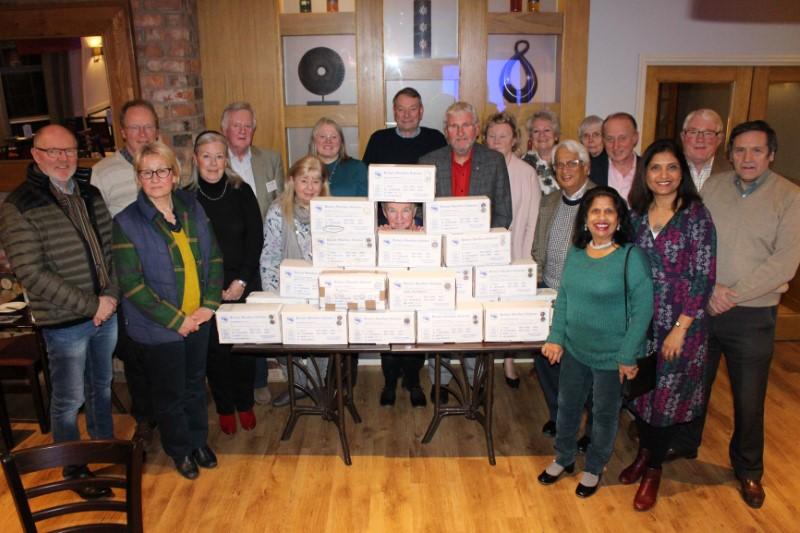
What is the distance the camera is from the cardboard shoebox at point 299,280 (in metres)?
3.20

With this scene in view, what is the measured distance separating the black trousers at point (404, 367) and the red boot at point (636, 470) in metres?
1.37

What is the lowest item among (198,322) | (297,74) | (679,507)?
(679,507)

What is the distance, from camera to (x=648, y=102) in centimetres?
468

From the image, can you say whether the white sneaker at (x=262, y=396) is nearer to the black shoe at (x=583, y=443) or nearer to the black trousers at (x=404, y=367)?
the black trousers at (x=404, y=367)

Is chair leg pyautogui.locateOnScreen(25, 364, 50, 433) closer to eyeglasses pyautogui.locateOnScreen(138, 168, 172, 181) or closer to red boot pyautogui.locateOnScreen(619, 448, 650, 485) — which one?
eyeglasses pyautogui.locateOnScreen(138, 168, 172, 181)

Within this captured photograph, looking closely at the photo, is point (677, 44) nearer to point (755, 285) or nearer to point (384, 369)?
point (755, 285)

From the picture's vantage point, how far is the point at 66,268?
2807mm

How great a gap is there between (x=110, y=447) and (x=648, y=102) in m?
4.37

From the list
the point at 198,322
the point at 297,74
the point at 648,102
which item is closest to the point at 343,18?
the point at 297,74

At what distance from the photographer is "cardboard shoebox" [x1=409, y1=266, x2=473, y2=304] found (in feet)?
10.5

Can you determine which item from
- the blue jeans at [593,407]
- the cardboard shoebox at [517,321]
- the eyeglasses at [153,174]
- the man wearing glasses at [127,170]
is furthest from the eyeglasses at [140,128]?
the blue jeans at [593,407]

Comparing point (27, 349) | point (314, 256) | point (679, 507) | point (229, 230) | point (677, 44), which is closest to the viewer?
point (679, 507)

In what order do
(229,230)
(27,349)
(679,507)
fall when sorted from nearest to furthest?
(679,507), (229,230), (27,349)

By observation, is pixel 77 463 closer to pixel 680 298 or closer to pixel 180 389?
pixel 180 389
